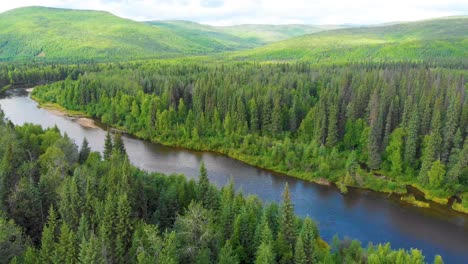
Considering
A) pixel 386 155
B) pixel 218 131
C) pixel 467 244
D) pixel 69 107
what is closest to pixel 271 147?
pixel 218 131

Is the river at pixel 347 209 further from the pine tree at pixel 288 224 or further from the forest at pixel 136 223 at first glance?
the pine tree at pixel 288 224

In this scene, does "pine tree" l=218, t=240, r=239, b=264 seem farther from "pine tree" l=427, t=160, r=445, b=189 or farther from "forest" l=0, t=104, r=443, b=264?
"pine tree" l=427, t=160, r=445, b=189

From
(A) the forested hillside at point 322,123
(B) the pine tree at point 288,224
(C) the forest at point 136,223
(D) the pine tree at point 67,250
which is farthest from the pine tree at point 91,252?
(A) the forested hillside at point 322,123

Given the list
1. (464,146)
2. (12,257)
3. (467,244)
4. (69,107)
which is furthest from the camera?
(69,107)

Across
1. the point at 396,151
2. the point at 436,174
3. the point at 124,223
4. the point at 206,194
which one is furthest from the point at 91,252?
the point at 396,151

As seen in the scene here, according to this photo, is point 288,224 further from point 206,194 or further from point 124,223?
point 124,223

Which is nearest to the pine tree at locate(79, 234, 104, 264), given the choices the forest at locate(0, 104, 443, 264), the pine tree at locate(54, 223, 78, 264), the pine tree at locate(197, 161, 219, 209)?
the forest at locate(0, 104, 443, 264)

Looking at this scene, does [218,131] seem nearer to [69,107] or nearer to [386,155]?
[386,155]
